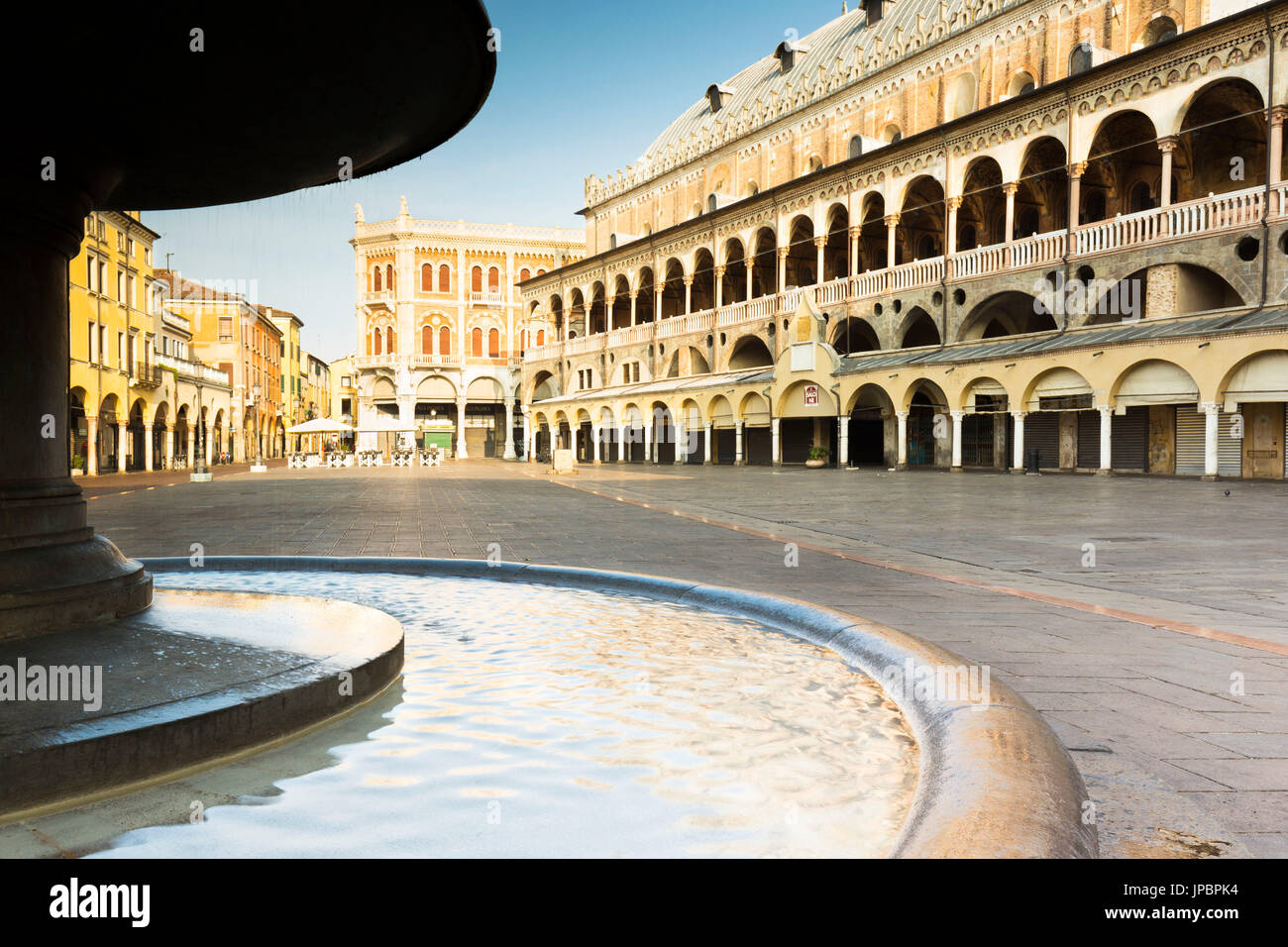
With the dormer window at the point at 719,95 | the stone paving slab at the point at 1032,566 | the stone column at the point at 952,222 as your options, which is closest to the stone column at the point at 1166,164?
the stone column at the point at 952,222

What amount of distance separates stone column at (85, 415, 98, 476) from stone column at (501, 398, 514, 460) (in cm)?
3167

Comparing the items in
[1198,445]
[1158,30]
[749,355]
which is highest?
[1158,30]

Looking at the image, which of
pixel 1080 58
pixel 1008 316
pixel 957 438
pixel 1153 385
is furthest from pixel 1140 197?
pixel 957 438

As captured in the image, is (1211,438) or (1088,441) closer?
(1211,438)

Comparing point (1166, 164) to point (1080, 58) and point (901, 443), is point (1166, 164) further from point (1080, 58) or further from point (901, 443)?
point (901, 443)

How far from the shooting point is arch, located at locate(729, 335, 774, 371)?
41.9 meters

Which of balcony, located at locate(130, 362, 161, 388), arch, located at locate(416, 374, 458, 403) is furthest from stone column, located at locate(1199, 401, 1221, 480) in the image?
arch, located at locate(416, 374, 458, 403)

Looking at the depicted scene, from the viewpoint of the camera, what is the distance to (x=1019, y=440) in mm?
26953

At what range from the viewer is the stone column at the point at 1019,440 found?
26.5 m

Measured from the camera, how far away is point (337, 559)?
298 inches

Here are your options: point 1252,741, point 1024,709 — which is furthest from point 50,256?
point 1252,741

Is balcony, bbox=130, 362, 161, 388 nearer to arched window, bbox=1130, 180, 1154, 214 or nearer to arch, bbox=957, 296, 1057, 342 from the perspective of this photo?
arch, bbox=957, 296, 1057, 342

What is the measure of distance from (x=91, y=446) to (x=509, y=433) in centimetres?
3334

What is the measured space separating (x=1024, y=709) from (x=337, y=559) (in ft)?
19.7
